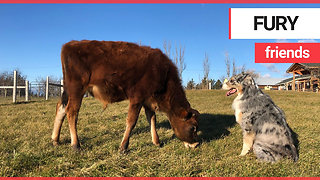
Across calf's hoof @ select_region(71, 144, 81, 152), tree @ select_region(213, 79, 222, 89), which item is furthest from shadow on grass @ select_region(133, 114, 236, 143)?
tree @ select_region(213, 79, 222, 89)

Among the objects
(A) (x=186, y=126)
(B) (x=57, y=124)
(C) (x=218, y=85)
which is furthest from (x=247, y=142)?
(C) (x=218, y=85)

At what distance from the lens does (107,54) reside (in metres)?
4.59

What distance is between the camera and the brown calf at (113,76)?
4.56 m

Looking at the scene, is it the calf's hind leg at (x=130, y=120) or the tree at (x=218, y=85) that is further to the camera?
the tree at (x=218, y=85)

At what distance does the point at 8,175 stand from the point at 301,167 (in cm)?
502

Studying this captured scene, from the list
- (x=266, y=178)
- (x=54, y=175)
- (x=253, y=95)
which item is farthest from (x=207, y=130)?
(x=54, y=175)

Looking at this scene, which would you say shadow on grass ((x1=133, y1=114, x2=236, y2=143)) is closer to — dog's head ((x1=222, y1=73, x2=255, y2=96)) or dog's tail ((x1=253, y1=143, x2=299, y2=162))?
dog's head ((x1=222, y1=73, x2=255, y2=96))

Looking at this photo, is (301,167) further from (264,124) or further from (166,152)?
(166,152)

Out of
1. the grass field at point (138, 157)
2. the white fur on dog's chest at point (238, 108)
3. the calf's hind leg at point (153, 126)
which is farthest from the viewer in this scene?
the calf's hind leg at point (153, 126)

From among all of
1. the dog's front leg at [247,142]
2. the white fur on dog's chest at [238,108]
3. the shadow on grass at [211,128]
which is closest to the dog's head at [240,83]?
the white fur on dog's chest at [238,108]

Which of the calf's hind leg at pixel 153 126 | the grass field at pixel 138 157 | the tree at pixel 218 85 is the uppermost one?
the tree at pixel 218 85

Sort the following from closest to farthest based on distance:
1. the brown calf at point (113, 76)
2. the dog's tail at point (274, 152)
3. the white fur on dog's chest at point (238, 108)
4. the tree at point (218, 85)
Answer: the dog's tail at point (274, 152), the brown calf at point (113, 76), the white fur on dog's chest at point (238, 108), the tree at point (218, 85)

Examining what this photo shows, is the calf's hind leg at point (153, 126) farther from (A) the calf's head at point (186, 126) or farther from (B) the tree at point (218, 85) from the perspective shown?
(B) the tree at point (218, 85)

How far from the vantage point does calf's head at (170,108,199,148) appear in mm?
5047
